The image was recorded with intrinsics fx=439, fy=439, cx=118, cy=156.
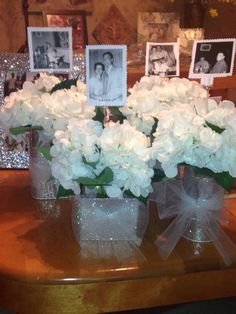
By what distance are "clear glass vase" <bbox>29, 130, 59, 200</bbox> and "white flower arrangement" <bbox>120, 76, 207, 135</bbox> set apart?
25cm

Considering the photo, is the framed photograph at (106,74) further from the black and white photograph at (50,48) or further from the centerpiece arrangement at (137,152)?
the black and white photograph at (50,48)

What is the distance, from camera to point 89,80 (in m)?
0.91

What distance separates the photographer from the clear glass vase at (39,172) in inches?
44.7

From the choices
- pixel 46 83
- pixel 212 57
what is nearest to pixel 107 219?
pixel 46 83

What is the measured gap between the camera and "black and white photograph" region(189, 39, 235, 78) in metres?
Answer: 1.16

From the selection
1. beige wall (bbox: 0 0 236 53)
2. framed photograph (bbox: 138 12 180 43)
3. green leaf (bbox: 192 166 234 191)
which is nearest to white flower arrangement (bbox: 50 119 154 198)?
green leaf (bbox: 192 166 234 191)

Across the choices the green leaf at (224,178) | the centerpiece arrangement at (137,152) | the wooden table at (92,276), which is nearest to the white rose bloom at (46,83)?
the centerpiece arrangement at (137,152)

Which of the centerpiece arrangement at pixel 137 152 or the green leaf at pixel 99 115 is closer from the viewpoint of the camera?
the centerpiece arrangement at pixel 137 152

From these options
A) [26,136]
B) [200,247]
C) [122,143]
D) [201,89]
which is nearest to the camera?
[122,143]

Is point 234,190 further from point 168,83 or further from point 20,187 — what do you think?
point 20,187

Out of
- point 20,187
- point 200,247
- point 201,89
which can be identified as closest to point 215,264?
point 200,247

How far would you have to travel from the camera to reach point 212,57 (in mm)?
1188

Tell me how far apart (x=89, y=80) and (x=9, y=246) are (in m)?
0.39

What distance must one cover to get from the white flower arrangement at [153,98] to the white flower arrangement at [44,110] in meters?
0.10
